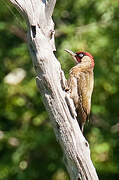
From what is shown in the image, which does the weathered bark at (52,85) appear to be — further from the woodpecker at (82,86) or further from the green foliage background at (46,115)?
the green foliage background at (46,115)

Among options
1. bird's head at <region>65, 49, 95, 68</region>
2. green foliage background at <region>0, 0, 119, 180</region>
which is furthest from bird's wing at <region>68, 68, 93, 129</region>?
green foliage background at <region>0, 0, 119, 180</region>

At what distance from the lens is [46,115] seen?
7.89 meters

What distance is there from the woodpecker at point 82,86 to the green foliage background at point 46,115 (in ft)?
5.30

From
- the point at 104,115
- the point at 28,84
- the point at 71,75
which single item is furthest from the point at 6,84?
the point at 71,75

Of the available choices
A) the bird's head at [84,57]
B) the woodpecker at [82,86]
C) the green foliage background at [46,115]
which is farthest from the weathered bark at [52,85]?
the green foliage background at [46,115]

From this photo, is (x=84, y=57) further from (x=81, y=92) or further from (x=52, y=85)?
(x=52, y=85)

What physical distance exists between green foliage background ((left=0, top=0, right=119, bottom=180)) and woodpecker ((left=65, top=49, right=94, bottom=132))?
1.62 m

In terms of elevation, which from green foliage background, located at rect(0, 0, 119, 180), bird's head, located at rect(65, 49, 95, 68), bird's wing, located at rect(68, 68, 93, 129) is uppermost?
bird's head, located at rect(65, 49, 95, 68)

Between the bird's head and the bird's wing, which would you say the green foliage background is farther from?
the bird's wing

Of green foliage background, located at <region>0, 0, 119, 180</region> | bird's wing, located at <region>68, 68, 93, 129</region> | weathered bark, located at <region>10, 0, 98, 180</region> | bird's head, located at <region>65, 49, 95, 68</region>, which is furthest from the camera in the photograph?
green foliage background, located at <region>0, 0, 119, 180</region>

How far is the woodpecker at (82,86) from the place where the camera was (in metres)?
5.19

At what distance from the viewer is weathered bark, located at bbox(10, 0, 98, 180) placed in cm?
421

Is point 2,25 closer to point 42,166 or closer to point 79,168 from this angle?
point 42,166

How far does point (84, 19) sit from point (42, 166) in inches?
85.1
